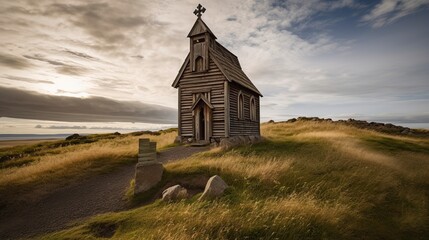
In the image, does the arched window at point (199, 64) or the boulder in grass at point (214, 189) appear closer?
the boulder in grass at point (214, 189)

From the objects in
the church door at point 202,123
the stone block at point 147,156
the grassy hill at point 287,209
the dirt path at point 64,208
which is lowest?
the dirt path at point 64,208

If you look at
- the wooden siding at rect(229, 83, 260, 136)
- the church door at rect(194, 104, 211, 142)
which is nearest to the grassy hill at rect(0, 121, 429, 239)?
the church door at rect(194, 104, 211, 142)

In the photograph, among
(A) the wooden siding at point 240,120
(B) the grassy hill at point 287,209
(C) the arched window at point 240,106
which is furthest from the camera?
(C) the arched window at point 240,106

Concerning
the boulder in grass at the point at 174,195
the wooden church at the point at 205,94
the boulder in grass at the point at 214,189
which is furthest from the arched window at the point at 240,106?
the boulder in grass at the point at 174,195

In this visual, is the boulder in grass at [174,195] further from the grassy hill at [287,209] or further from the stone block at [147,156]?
the stone block at [147,156]

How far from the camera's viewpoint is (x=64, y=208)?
8.26m

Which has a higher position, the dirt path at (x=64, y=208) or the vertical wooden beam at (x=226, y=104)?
the vertical wooden beam at (x=226, y=104)

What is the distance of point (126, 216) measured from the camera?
6.41 m

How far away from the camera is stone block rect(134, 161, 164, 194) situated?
27.6 feet

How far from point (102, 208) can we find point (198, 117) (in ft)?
37.8

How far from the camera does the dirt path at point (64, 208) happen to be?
23.5 feet

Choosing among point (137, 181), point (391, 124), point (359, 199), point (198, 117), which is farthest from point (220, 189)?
point (391, 124)

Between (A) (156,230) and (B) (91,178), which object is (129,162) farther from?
(A) (156,230)

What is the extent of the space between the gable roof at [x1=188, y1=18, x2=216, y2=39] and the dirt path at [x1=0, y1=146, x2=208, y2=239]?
41.1 feet
